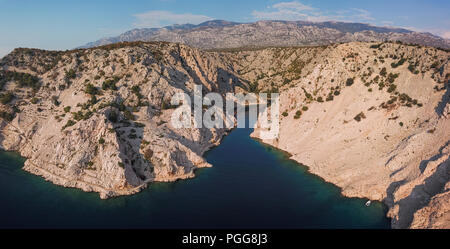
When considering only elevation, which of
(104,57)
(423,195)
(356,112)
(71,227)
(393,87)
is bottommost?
(71,227)

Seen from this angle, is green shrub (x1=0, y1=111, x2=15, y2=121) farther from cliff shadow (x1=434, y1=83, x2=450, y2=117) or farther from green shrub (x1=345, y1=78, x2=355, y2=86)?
cliff shadow (x1=434, y1=83, x2=450, y2=117)

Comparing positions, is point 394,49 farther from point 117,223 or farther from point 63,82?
point 63,82

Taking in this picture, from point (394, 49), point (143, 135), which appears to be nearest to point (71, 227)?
point (143, 135)

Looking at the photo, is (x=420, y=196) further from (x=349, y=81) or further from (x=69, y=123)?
(x=69, y=123)

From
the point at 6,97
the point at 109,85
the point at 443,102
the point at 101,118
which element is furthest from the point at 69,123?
the point at 443,102

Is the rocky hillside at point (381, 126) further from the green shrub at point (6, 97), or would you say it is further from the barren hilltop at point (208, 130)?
the green shrub at point (6, 97)

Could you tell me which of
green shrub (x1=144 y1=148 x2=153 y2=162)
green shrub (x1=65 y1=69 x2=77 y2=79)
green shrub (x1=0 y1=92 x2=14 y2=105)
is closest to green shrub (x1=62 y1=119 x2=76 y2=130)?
green shrub (x1=144 y1=148 x2=153 y2=162)
